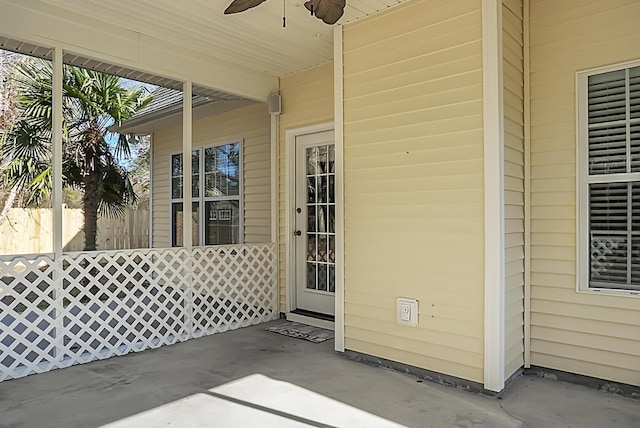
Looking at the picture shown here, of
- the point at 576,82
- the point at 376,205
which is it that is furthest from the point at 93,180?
the point at 576,82

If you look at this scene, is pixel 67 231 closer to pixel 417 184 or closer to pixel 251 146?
pixel 251 146

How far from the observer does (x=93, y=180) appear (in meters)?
6.55

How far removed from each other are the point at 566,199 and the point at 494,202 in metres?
0.63

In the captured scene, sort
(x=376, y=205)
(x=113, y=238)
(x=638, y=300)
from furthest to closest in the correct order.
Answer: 1. (x=113, y=238)
2. (x=376, y=205)
3. (x=638, y=300)

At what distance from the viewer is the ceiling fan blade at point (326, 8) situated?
290cm

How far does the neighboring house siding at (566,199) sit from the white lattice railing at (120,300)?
2.81 m

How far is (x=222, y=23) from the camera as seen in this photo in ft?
11.7

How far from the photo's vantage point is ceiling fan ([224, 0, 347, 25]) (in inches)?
114

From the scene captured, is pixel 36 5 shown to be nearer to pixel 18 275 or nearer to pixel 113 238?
pixel 18 275

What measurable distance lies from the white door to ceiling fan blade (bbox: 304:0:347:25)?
5.39 feet

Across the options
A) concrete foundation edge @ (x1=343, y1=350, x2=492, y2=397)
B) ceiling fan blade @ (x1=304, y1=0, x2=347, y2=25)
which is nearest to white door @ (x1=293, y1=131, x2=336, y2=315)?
concrete foundation edge @ (x1=343, y1=350, x2=492, y2=397)

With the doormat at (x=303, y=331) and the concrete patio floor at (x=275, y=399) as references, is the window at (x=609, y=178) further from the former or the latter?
the doormat at (x=303, y=331)

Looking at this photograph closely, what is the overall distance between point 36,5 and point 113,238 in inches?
229

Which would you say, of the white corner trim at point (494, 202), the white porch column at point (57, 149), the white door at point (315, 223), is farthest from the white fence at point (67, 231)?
the white corner trim at point (494, 202)
